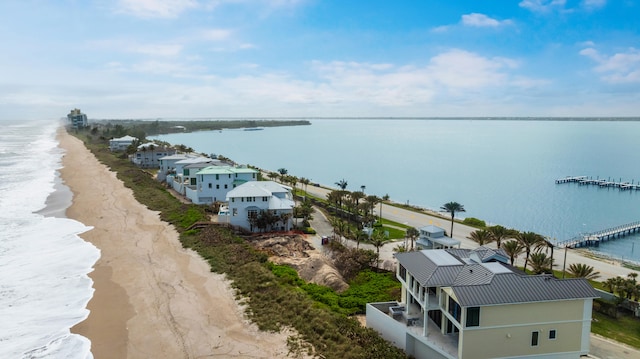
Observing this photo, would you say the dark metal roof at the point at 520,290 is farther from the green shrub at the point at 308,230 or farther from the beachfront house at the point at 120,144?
the beachfront house at the point at 120,144

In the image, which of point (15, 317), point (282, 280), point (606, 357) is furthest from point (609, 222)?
point (15, 317)

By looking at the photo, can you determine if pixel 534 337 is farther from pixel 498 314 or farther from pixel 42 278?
pixel 42 278

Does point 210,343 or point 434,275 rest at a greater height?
point 434,275

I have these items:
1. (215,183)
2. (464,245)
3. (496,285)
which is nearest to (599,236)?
(464,245)

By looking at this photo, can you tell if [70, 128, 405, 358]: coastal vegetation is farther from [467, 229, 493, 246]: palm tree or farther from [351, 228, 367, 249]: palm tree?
[467, 229, 493, 246]: palm tree

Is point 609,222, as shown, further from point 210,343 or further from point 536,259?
point 210,343

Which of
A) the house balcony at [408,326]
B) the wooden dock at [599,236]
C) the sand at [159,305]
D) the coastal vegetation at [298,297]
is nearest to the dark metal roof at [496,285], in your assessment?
the house balcony at [408,326]
